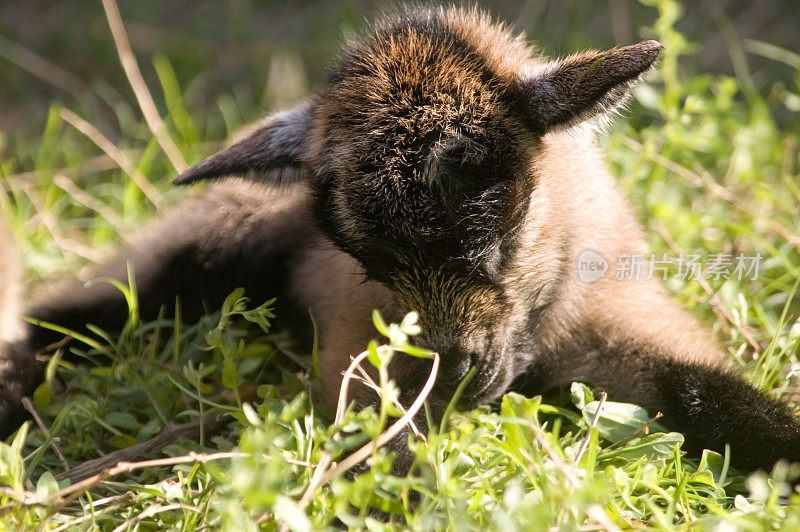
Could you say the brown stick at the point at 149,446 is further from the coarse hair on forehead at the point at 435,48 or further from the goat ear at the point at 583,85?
the goat ear at the point at 583,85

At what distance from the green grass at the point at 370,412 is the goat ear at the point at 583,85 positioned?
2.76 ft

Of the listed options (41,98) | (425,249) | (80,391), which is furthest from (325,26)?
(425,249)

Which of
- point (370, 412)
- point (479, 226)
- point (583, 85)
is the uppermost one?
point (583, 85)

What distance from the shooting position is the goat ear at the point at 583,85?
2.35 meters

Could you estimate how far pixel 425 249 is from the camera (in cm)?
246

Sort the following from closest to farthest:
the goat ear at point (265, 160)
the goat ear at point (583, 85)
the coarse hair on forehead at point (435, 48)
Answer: the goat ear at point (583, 85)
the coarse hair on forehead at point (435, 48)
the goat ear at point (265, 160)

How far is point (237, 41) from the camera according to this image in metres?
6.06

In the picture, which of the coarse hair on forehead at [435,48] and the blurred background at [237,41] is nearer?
the coarse hair on forehead at [435,48]

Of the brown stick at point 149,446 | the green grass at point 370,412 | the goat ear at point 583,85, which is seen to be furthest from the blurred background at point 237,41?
the goat ear at point 583,85

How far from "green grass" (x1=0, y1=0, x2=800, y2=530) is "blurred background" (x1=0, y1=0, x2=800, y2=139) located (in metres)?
0.25

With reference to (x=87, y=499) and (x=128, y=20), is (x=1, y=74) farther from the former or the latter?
(x=87, y=499)

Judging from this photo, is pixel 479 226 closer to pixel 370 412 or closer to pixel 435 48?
pixel 435 48

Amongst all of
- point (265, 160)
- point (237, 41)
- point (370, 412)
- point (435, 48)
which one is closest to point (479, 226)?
point (435, 48)

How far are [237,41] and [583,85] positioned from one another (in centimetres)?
415
